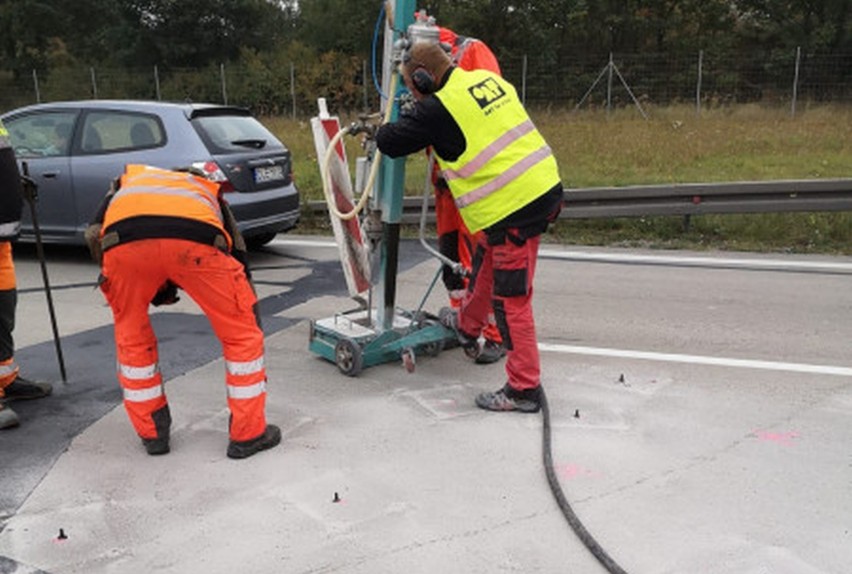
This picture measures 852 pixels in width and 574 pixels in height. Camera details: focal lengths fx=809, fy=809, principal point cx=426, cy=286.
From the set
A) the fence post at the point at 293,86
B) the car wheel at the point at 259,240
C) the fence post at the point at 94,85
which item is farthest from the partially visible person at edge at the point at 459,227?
the fence post at the point at 94,85

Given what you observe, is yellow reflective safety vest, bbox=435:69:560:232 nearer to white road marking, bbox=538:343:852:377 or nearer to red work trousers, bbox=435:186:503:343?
red work trousers, bbox=435:186:503:343

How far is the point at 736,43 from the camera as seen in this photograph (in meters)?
29.1

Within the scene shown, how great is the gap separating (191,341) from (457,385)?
6.55ft

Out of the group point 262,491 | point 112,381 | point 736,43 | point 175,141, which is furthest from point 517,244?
point 736,43

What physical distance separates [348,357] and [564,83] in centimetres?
2008

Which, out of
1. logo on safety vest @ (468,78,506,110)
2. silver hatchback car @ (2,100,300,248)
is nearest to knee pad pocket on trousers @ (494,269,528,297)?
logo on safety vest @ (468,78,506,110)

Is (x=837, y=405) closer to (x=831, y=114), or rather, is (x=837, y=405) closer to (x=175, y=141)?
(x=175, y=141)

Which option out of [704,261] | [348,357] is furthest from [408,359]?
[704,261]

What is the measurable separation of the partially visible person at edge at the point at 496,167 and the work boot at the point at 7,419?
7.67 feet

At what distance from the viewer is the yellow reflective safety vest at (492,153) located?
397cm

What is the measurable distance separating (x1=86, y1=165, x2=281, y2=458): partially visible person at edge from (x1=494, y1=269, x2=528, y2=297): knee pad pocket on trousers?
125 cm

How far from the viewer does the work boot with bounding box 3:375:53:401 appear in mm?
4492

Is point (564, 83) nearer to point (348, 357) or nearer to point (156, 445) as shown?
point (348, 357)

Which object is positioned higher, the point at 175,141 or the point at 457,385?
the point at 175,141
